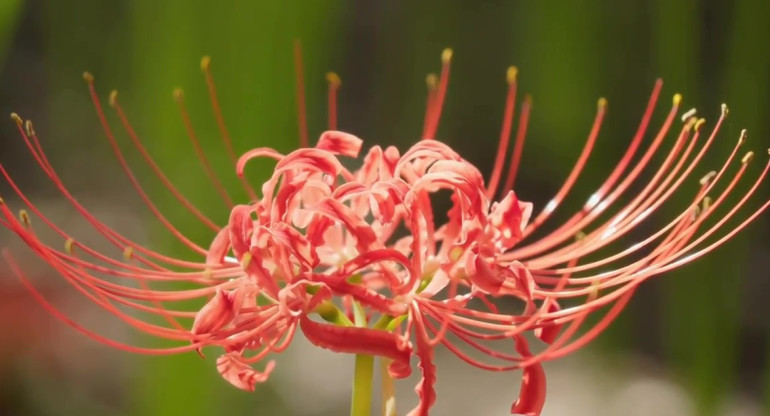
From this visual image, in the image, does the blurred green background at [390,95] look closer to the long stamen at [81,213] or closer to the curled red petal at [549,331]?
the long stamen at [81,213]

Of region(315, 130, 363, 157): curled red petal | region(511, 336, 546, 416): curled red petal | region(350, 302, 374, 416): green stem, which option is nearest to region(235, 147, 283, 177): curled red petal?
region(315, 130, 363, 157): curled red petal

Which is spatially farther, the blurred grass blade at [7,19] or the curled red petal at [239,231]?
the blurred grass blade at [7,19]

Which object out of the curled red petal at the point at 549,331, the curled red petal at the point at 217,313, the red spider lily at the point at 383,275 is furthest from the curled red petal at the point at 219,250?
the curled red petal at the point at 549,331

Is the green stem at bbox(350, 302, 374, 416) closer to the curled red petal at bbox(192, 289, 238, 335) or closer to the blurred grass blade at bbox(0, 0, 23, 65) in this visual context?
the curled red petal at bbox(192, 289, 238, 335)

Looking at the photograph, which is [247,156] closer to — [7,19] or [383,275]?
[383,275]

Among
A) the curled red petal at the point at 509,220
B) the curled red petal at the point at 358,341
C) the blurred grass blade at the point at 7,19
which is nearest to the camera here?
the curled red petal at the point at 358,341

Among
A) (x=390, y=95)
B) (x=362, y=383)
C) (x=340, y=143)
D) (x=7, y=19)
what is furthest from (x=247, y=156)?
(x=390, y=95)
